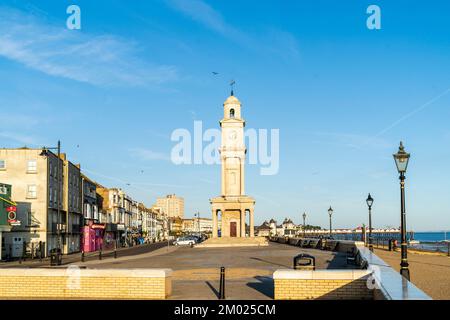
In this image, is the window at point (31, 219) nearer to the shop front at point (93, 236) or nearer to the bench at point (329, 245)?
the shop front at point (93, 236)

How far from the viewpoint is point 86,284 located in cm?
1816

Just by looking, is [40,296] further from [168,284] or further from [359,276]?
[359,276]

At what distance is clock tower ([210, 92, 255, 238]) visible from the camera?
93.2 meters

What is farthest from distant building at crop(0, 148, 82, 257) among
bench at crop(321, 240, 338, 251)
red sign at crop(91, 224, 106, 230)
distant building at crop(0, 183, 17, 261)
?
bench at crop(321, 240, 338, 251)

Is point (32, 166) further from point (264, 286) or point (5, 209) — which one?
point (264, 286)

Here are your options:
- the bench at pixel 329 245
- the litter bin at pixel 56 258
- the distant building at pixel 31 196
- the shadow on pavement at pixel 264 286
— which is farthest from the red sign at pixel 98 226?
the shadow on pavement at pixel 264 286

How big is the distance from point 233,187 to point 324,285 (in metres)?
79.2

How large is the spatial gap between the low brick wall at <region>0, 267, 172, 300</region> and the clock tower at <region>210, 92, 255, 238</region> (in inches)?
2875

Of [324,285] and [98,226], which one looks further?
[98,226]

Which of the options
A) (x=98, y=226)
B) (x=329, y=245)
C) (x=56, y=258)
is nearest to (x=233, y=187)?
(x=98, y=226)

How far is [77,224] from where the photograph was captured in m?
69.6

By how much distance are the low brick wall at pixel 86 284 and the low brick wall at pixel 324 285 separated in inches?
156

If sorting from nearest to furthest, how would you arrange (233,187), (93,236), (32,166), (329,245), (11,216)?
(11,216)
(329,245)
(32,166)
(93,236)
(233,187)

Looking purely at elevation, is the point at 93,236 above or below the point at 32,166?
Result: below
